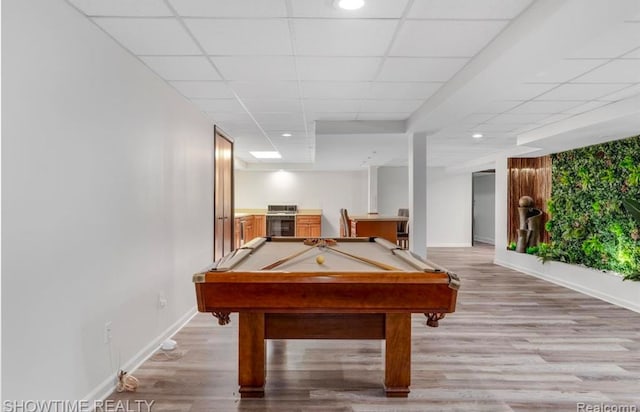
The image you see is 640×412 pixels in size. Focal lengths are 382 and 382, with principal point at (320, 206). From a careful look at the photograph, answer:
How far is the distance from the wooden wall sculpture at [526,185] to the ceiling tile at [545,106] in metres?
→ 3.09

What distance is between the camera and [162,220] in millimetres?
3379

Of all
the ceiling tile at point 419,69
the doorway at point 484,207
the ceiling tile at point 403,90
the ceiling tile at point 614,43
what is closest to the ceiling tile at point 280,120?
the ceiling tile at point 403,90

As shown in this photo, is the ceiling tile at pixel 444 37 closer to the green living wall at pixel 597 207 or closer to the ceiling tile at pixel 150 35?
the ceiling tile at pixel 150 35

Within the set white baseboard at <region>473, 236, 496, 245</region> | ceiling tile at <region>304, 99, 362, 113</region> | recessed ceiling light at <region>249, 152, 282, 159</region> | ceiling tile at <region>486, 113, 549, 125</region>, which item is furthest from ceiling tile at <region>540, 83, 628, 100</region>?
white baseboard at <region>473, 236, 496, 245</region>

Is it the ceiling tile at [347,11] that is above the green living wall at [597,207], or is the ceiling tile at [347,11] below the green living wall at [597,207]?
above

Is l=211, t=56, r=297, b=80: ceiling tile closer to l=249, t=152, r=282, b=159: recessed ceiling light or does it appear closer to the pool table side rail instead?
the pool table side rail

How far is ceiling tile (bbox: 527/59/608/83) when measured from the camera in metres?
2.89

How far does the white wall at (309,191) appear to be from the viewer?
11.2 meters

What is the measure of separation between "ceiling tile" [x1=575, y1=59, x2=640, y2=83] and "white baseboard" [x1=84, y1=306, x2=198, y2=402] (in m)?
4.22

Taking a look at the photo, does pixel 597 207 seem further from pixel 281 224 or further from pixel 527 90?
pixel 281 224

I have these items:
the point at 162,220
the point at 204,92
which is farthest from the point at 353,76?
the point at 162,220

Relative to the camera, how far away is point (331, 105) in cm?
429

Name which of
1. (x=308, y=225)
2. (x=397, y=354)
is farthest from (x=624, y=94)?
(x=308, y=225)

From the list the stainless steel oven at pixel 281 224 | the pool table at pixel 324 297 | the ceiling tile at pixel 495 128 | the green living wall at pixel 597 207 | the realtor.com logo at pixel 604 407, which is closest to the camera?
the pool table at pixel 324 297
